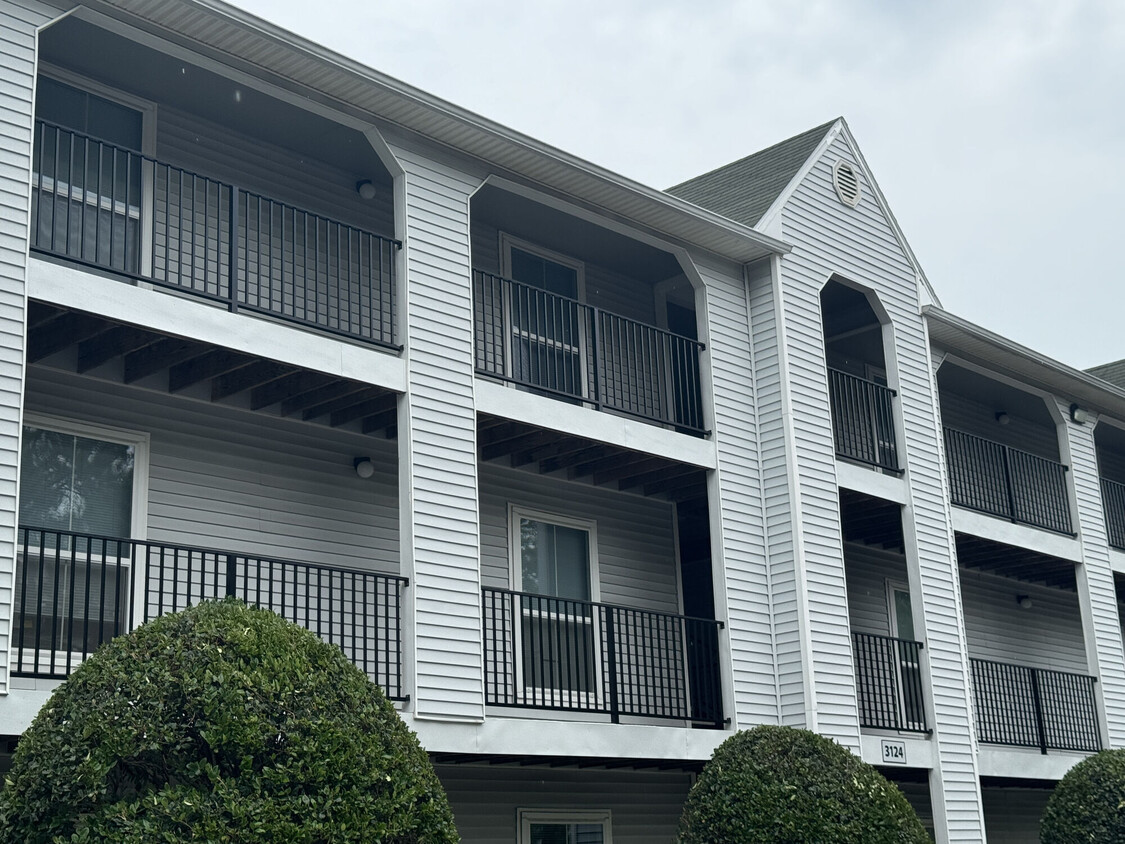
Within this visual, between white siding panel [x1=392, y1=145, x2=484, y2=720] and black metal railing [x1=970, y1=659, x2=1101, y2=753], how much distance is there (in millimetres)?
9180

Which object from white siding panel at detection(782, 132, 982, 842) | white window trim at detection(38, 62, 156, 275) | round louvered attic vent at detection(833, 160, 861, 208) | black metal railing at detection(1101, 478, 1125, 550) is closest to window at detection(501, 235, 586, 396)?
white siding panel at detection(782, 132, 982, 842)

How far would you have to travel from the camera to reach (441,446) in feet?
42.6

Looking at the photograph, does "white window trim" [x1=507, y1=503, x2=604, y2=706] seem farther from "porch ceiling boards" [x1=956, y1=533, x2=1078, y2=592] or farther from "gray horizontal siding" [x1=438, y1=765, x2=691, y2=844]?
"porch ceiling boards" [x1=956, y1=533, x2=1078, y2=592]

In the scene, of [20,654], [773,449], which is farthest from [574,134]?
[20,654]

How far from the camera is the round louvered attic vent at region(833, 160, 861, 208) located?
59.8ft

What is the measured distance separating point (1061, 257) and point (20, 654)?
61.7 metres

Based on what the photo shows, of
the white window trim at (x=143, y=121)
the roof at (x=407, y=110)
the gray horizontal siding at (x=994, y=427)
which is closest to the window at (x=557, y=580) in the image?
the roof at (x=407, y=110)

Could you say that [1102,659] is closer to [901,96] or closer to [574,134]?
[901,96]

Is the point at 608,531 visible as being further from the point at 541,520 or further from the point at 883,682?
the point at 883,682

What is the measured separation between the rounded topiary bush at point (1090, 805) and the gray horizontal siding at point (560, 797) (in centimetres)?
448

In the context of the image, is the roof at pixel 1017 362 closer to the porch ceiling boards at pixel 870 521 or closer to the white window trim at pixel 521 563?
the porch ceiling boards at pixel 870 521

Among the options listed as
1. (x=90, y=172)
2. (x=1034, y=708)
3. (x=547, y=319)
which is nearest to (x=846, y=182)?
(x=547, y=319)

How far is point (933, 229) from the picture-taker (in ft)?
197

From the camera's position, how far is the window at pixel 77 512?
11.7m
